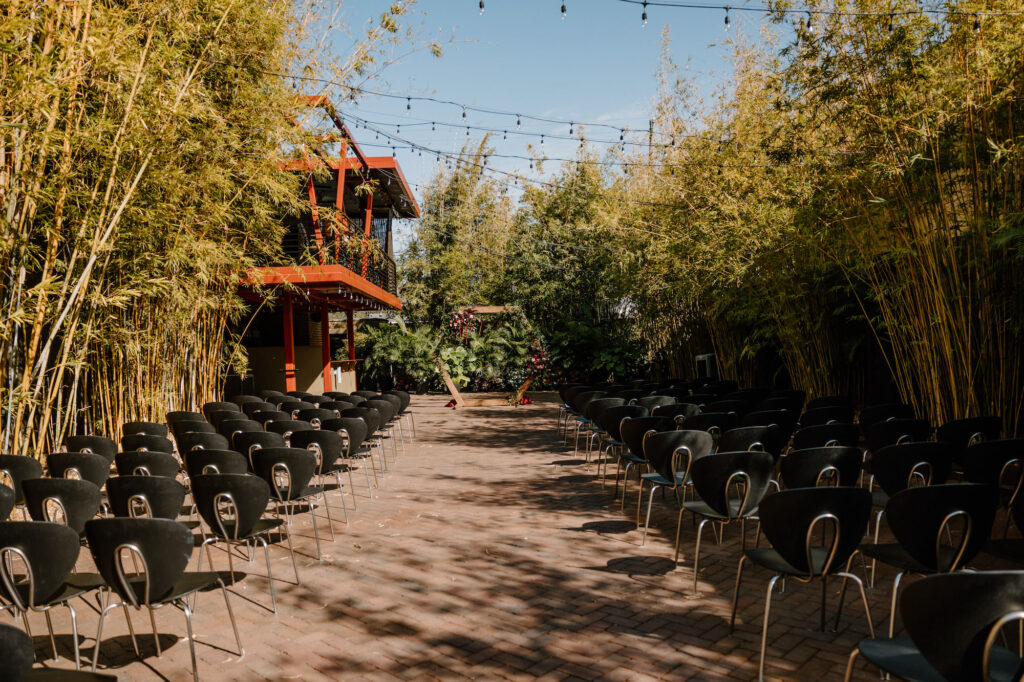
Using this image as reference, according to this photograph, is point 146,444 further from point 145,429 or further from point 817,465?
point 817,465

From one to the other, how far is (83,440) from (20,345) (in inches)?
40.1

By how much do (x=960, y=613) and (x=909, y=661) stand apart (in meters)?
0.46

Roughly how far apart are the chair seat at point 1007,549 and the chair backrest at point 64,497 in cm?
425

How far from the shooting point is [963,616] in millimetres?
1806

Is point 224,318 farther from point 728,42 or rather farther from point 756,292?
point 728,42

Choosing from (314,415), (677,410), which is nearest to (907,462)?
(677,410)

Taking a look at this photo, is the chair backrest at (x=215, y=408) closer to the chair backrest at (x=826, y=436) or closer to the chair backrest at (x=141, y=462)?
the chair backrest at (x=141, y=462)

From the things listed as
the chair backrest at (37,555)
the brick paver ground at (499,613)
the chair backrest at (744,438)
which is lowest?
the brick paver ground at (499,613)

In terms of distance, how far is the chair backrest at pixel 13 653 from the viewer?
172cm

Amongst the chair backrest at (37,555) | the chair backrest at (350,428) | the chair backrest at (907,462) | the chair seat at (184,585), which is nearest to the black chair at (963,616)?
the chair backrest at (907,462)

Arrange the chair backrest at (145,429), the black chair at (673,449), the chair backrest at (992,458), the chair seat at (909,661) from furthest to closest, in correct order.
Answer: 1. the chair backrest at (145,429)
2. the black chair at (673,449)
3. the chair backrest at (992,458)
4. the chair seat at (909,661)

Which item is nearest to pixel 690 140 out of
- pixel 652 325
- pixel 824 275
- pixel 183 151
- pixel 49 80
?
pixel 824 275

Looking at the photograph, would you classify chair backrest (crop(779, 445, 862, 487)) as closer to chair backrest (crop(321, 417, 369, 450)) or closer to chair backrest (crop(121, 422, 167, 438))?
chair backrest (crop(321, 417, 369, 450))

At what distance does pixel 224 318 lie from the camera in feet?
29.3
